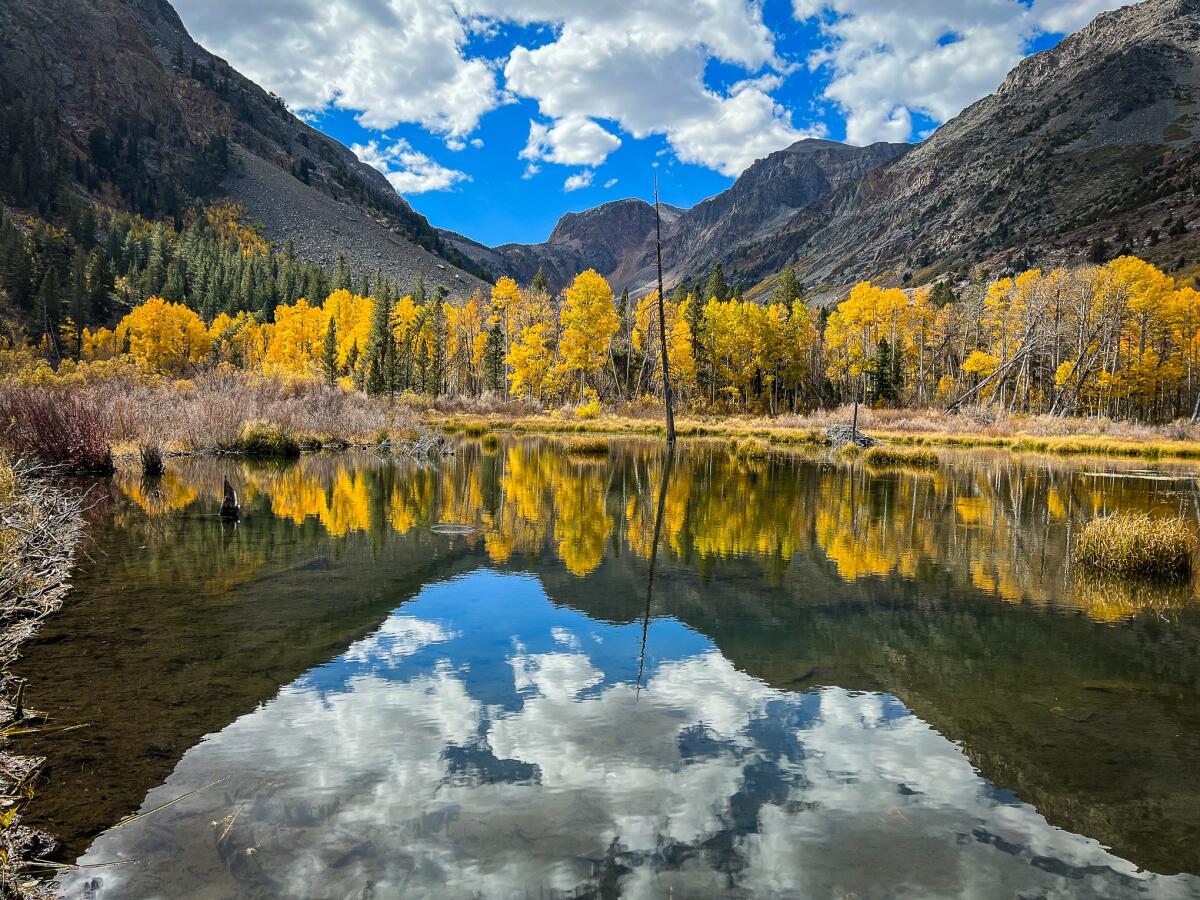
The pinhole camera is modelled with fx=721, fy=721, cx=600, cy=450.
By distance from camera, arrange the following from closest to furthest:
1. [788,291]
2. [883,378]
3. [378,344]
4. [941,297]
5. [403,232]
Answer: [883,378]
[378,344]
[788,291]
[941,297]
[403,232]

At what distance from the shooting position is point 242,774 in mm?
4633

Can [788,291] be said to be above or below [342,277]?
below

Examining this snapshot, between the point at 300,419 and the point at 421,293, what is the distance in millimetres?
56908

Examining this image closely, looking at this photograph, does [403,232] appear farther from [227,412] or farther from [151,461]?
[151,461]

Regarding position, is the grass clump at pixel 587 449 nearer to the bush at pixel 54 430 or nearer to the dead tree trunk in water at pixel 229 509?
the bush at pixel 54 430

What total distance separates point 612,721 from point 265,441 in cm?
2519

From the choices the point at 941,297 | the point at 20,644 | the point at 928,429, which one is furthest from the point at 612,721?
the point at 941,297

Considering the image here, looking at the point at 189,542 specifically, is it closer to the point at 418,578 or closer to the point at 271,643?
the point at 418,578

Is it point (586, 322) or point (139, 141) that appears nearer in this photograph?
point (586, 322)

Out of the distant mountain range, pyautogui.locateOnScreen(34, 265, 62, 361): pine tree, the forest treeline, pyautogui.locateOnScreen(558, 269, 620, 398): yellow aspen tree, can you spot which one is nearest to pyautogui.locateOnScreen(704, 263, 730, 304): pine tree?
the forest treeline

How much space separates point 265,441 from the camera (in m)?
27.2

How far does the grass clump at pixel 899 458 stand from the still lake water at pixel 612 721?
1694 cm

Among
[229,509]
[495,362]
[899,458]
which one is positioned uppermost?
[495,362]

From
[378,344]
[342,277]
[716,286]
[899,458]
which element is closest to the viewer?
[899,458]
